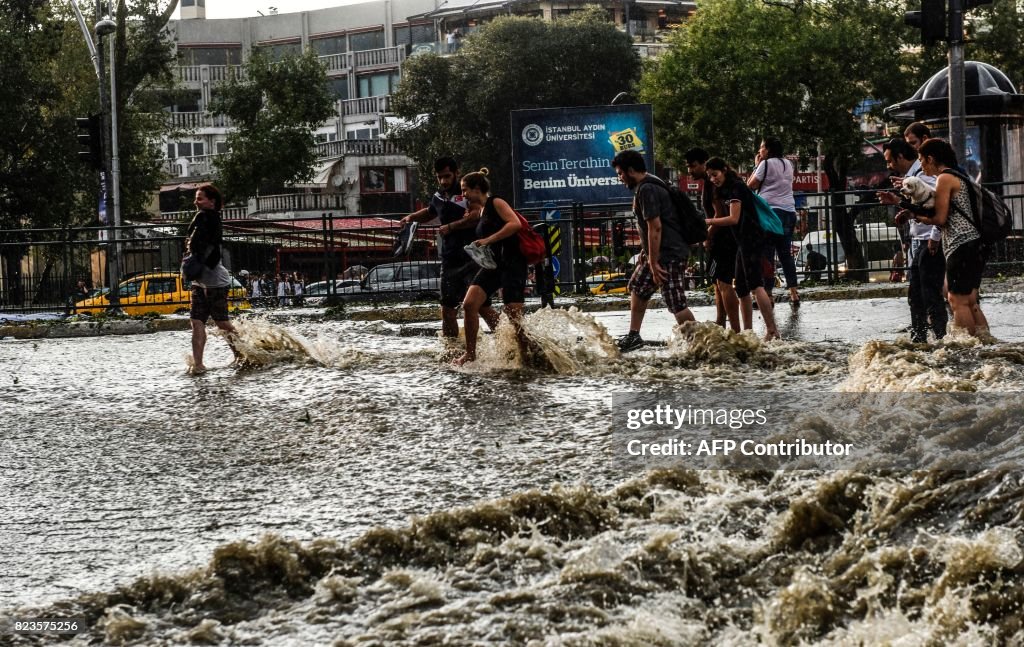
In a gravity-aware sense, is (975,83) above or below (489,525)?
above

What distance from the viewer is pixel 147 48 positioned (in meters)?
41.8

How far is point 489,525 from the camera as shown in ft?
17.8

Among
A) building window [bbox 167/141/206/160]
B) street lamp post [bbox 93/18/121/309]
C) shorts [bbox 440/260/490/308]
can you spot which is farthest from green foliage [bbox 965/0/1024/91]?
building window [bbox 167/141/206/160]

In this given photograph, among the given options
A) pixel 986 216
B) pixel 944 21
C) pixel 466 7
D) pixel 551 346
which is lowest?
pixel 551 346

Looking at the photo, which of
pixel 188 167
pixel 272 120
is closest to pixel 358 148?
pixel 188 167

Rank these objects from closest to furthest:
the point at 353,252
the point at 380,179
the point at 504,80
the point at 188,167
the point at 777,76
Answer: the point at 353,252 < the point at 777,76 < the point at 504,80 < the point at 380,179 < the point at 188,167

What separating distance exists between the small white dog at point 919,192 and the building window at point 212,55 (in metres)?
71.8

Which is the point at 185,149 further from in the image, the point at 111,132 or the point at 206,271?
the point at 206,271

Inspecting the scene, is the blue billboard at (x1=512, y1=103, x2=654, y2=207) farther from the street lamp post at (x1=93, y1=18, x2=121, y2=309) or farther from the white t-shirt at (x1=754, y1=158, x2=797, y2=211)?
the white t-shirt at (x1=754, y1=158, x2=797, y2=211)

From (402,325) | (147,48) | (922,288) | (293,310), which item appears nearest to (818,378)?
(922,288)

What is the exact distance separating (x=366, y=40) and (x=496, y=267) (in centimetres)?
6814

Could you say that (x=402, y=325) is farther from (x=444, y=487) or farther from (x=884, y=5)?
(x=884, y=5)

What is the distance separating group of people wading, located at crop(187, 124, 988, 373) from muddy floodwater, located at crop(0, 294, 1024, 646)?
910 mm

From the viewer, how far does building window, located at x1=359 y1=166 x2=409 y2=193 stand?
66.8 meters
